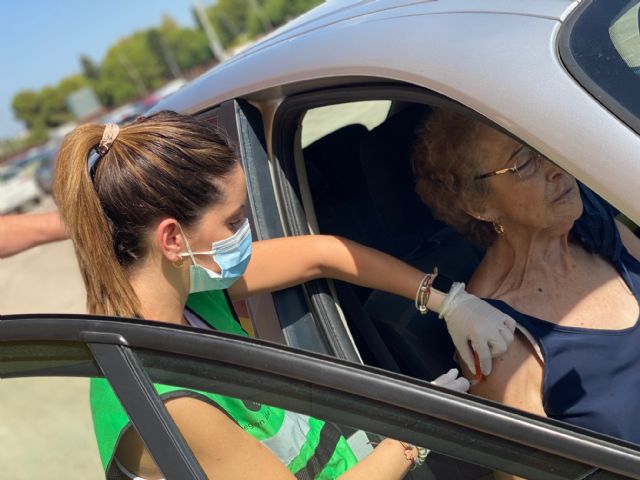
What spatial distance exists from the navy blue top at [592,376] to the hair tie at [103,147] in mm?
941

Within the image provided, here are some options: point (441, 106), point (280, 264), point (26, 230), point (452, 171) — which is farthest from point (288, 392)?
point (26, 230)

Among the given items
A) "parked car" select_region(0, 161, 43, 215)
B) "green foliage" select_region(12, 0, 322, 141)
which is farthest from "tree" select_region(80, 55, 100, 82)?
"parked car" select_region(0, 161, 43, 215)

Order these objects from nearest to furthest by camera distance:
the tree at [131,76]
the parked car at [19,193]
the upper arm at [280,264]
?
the upper arm at [280,264] < the parked car at [19,193] < the tree at [131,76]

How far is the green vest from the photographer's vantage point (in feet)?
3.53

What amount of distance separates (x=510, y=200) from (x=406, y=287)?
0.33 metres

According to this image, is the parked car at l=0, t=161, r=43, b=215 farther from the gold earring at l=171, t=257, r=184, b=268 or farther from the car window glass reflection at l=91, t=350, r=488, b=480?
the car window glass reflection at l=91, t=350, r=488, b=480

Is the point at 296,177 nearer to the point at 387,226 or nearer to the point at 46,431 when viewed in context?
the point at 387,226

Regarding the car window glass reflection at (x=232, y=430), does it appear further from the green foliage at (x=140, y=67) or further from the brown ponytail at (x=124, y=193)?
the green foliage at (x=140, y=67)

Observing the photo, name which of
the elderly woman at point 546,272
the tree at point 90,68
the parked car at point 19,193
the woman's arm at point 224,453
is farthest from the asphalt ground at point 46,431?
the tree at point 90,68

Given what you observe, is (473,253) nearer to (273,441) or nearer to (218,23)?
(273,441)

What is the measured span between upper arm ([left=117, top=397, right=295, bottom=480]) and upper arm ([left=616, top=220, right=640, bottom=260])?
3.61 feet

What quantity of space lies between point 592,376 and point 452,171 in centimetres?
56

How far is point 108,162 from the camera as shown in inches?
54.4

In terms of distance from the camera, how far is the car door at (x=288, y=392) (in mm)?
936
